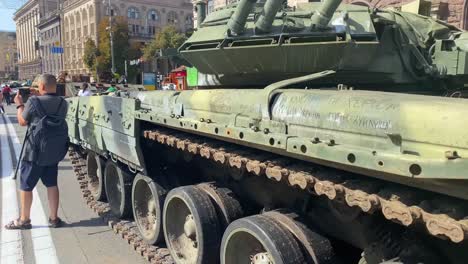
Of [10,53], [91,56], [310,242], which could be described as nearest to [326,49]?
[310,242]

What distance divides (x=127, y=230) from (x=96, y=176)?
7.61ft

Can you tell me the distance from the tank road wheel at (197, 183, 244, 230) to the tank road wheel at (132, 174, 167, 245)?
89cm

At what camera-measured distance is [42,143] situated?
5766 mm

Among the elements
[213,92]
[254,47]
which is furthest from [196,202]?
[254,47]

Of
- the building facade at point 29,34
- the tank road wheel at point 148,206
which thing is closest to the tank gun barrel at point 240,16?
the tank road wheel at point 148,206

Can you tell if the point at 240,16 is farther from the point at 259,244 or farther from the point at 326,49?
the point at 259,244

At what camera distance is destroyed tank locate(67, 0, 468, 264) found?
2.23 metres

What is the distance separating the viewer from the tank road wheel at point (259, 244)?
9.92 ft

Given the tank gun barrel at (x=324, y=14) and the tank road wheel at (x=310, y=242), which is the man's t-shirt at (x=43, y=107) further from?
the tank road wheel at (x=310, y=242)

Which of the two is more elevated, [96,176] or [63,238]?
[96,176]

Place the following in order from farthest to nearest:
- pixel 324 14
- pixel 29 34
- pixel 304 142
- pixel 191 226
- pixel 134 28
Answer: pixel 29 34 → pixel 134 28 → pixel 191 226 → pixel 324 14 → pixel 304 142

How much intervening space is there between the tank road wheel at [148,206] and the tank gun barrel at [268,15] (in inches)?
77.9

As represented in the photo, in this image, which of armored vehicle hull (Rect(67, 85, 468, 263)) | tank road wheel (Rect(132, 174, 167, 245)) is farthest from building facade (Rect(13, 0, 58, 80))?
armored vehicle hull (Rect(67, 85, 468, 263))

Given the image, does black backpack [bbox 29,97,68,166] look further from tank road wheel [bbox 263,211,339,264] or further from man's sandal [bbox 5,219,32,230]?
tank road wheel [bbox 263,211,339,264]
